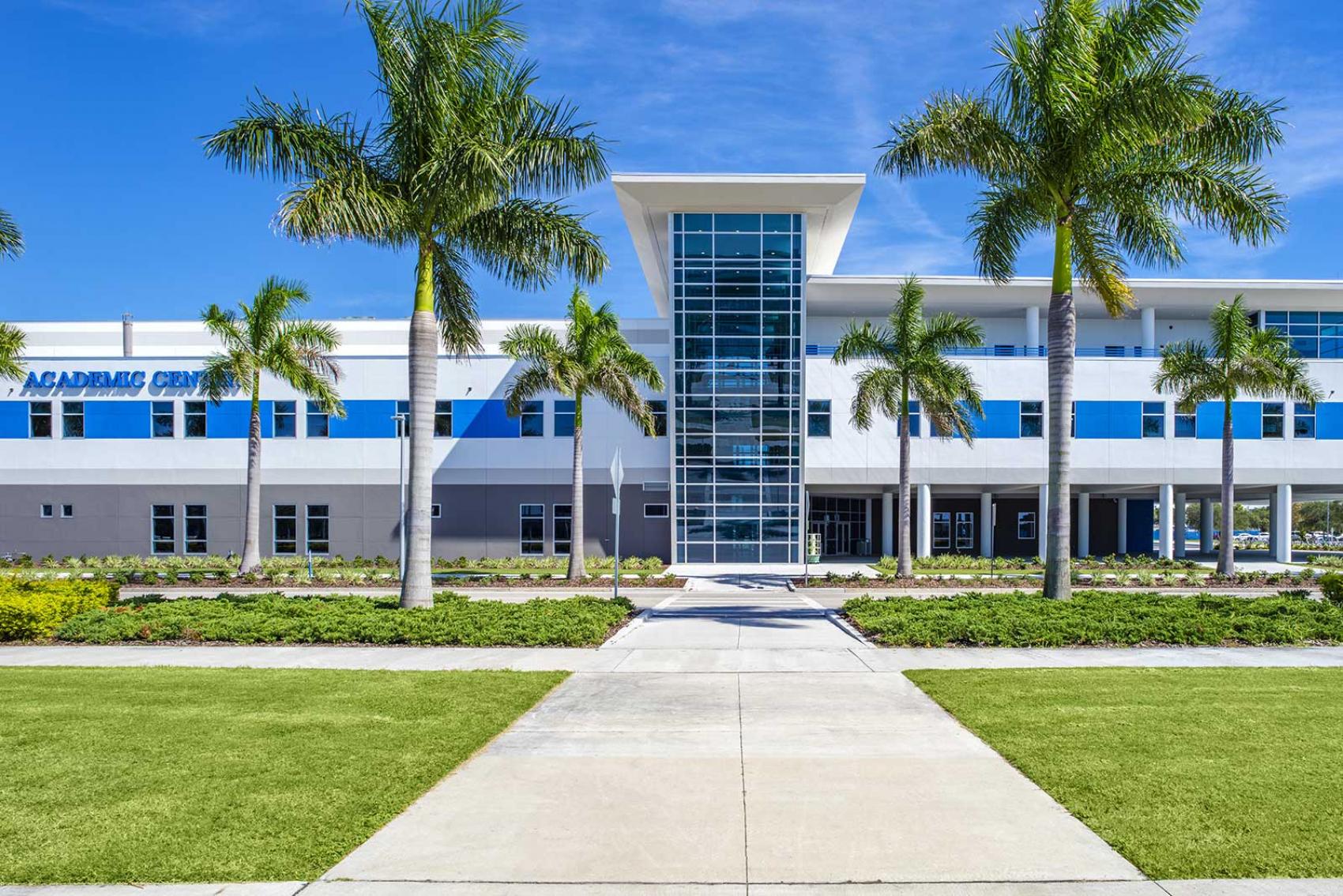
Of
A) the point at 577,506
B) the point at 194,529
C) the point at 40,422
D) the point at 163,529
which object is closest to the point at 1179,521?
the point at 577,506

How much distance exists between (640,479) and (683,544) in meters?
3.28

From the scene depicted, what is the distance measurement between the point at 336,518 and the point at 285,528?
2.38 meters

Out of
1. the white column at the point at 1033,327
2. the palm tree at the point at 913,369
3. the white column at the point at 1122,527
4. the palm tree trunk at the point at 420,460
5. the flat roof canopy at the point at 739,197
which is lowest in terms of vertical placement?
the white column at the point at 1122,527

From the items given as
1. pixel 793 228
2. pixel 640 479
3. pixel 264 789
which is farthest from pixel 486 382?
pixel 264 789

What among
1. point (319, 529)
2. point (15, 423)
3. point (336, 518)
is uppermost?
point (15, 423)

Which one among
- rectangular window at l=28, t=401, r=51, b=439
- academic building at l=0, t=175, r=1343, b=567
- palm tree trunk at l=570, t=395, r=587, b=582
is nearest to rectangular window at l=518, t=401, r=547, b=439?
academic building at l=0, t=175, r=1343, b=567

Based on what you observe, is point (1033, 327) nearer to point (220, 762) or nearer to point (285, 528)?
point (285, 528)

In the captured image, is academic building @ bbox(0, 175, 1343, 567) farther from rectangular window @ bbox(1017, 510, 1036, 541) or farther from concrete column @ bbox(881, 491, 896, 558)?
rectangular window @ bbox(1017, 510, 1036, 541)

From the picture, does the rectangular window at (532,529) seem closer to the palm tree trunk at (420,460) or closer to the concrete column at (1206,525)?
the palm tree trunk at (420,460)

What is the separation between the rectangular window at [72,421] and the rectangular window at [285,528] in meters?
9.22

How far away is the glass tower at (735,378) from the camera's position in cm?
3500

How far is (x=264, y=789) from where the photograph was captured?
21.0 ft

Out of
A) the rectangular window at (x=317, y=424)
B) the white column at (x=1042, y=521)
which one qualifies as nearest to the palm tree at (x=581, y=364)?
the rectangular window at (x=317, y=424)

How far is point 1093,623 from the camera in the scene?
14172mm
